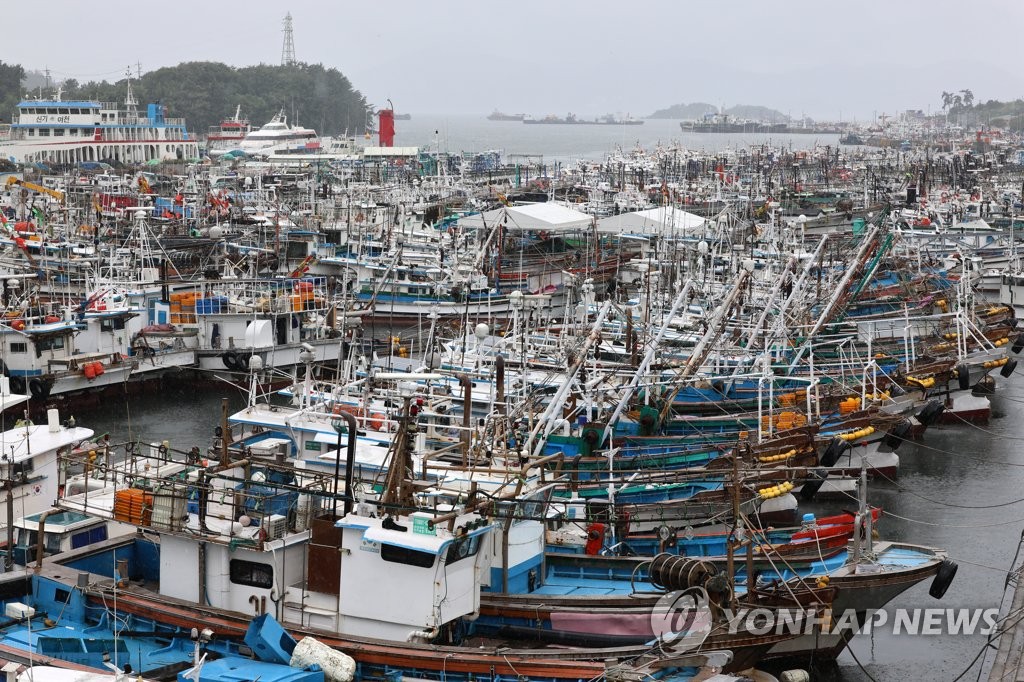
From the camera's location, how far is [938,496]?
24578 mm

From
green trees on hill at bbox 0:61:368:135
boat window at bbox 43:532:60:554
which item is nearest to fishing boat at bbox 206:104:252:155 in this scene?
green trees on hill at bbox 0:61:368:135

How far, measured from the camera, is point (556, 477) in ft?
50.4

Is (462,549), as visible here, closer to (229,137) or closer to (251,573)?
(251,573)

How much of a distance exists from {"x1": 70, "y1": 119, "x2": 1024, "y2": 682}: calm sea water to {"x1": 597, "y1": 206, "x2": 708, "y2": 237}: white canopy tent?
42.8ft

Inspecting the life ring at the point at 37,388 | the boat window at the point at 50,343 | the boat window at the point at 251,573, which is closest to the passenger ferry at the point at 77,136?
the boat window at the point at 50,343

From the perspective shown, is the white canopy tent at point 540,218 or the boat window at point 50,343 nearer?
the boat window at point 50,343

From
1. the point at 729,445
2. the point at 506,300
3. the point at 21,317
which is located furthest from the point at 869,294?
the point at 21,317

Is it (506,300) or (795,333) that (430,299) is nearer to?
(506,300)

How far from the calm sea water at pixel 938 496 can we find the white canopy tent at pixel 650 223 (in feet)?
42.8

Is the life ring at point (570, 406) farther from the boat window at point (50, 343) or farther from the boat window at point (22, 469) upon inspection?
the boat window at point (50, 343)

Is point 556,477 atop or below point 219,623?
atop

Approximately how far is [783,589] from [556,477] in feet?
9.54

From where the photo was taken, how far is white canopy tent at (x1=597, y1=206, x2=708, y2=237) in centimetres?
4416

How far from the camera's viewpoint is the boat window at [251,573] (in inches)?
563
